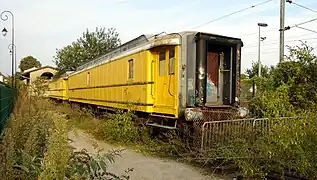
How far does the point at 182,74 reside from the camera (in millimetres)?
9953

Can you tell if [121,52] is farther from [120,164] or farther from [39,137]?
[39,137]

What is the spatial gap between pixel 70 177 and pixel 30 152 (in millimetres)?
957

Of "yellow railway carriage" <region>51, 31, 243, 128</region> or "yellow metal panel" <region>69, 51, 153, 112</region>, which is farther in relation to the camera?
"yellow metal panel" <region>69, 51, 153, 112</region>

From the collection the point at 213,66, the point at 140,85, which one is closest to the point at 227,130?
the point at 213,66

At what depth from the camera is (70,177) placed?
441 centimetres

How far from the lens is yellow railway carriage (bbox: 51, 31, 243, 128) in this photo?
991 centimetres

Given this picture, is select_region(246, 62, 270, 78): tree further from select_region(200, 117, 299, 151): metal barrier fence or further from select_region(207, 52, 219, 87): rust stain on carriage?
select_region(200, 117, 299, 151): metal barrier fence

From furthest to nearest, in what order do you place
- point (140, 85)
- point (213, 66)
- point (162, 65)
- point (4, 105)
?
point (140, 85) → point (162, 65) → point (213, 66) → point (4, 105)

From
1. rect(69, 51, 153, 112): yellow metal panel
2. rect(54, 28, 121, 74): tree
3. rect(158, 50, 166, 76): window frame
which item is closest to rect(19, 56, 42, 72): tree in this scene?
rect(54, 28, 121, 74): tree

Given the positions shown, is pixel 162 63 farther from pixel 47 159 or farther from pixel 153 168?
pixel 47 159

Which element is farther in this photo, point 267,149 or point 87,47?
point 87,47

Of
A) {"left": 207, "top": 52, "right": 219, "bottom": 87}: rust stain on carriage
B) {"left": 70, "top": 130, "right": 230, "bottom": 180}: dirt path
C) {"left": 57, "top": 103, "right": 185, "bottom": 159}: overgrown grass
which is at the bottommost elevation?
{"left": 70, "top": 130, "right": 230, "bottom": 180}: dirt path

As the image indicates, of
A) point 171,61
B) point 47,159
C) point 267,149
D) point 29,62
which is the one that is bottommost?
point 267,149

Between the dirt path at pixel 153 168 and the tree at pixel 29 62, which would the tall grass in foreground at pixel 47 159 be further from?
the tree at pixel 29 62
